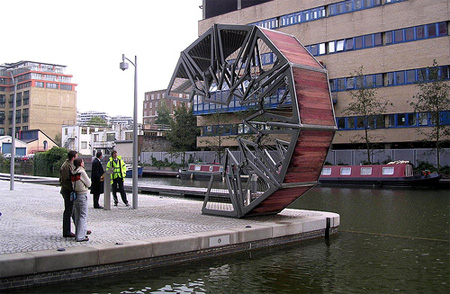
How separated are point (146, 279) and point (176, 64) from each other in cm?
1031

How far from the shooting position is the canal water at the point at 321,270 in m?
8.09

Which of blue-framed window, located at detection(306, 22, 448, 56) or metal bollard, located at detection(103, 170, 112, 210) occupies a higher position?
blue-framed window, located at detection(306, 22, 448, 56)

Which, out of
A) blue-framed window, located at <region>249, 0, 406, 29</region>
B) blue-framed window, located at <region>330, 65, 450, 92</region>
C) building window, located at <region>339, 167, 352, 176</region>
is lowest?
building window, located at <region>339, 167, 352, 176</region>

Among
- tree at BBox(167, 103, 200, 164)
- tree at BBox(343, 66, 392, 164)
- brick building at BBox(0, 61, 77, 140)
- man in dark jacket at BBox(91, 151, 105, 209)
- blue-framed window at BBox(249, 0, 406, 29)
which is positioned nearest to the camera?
man in dark jacket at BBox(91, 151, 105, 209)

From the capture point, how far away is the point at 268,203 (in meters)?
13.2

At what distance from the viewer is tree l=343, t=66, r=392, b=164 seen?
42.6 meters

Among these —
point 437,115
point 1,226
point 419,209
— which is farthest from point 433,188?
point 1,226

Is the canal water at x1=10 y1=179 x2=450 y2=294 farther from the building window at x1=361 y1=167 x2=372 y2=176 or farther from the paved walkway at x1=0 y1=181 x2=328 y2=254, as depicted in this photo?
the building window at x1=361 y1=167 x2=372 y2=176

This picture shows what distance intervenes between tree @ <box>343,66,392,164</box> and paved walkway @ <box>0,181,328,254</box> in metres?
29.2

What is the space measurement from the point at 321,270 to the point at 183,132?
181 feet

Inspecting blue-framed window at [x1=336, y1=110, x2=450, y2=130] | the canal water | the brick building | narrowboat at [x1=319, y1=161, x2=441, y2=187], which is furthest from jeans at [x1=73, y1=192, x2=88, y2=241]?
the brick building

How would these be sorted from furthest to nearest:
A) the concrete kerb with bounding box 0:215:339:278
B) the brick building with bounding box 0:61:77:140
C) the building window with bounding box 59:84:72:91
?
the building window with bounding box 59:84:72:91 → the brick building with bounding box 0:61:77:140 → the concrete kerb with bounding box 0:215:339:278

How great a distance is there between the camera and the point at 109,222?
40.2 ft

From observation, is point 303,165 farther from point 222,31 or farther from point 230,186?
point 222,31
